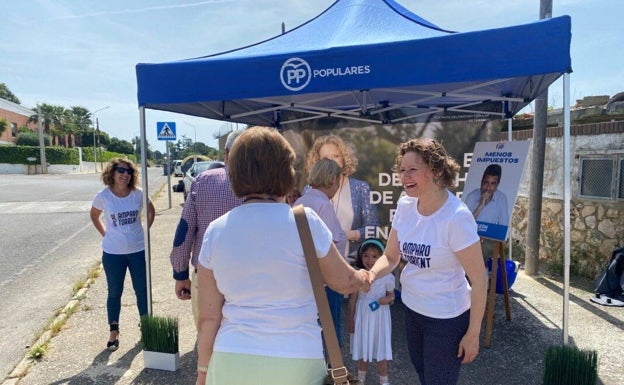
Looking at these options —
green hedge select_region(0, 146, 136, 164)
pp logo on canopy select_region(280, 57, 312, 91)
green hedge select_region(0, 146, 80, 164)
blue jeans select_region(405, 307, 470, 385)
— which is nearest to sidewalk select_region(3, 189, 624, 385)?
blue jeans select_region(405, 307, 470, 385)

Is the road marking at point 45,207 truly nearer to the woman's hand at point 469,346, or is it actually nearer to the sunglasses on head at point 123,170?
the sunglasses on head at point 123,170

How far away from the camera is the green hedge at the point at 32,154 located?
41344 millimetres

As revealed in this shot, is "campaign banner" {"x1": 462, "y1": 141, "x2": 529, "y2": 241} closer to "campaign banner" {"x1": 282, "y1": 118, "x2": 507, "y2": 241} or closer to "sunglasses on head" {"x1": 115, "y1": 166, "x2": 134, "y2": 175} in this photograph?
"campaign banner" {"x1": 282, "y1": 118, "x2": 507, "y2": 241}

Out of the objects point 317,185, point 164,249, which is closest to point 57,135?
point 164,249

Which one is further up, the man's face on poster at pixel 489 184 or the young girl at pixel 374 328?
the man's face on poster at pixel 489 184

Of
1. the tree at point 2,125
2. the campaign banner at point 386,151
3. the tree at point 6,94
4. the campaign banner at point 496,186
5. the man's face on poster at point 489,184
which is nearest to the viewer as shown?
the campaign banner at point 496,186

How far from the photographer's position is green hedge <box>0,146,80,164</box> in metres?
41.3

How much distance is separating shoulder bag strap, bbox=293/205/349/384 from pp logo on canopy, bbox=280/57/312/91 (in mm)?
1800

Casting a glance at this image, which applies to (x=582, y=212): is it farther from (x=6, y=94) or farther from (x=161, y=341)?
(x=6, y=94)

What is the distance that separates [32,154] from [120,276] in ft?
159

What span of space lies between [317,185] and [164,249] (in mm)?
5770

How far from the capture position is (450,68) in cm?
273

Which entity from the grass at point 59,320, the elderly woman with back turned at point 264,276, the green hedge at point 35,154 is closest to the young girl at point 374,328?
the elderly woman with back turned at point 264,276

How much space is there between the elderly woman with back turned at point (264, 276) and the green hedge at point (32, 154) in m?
50.3
